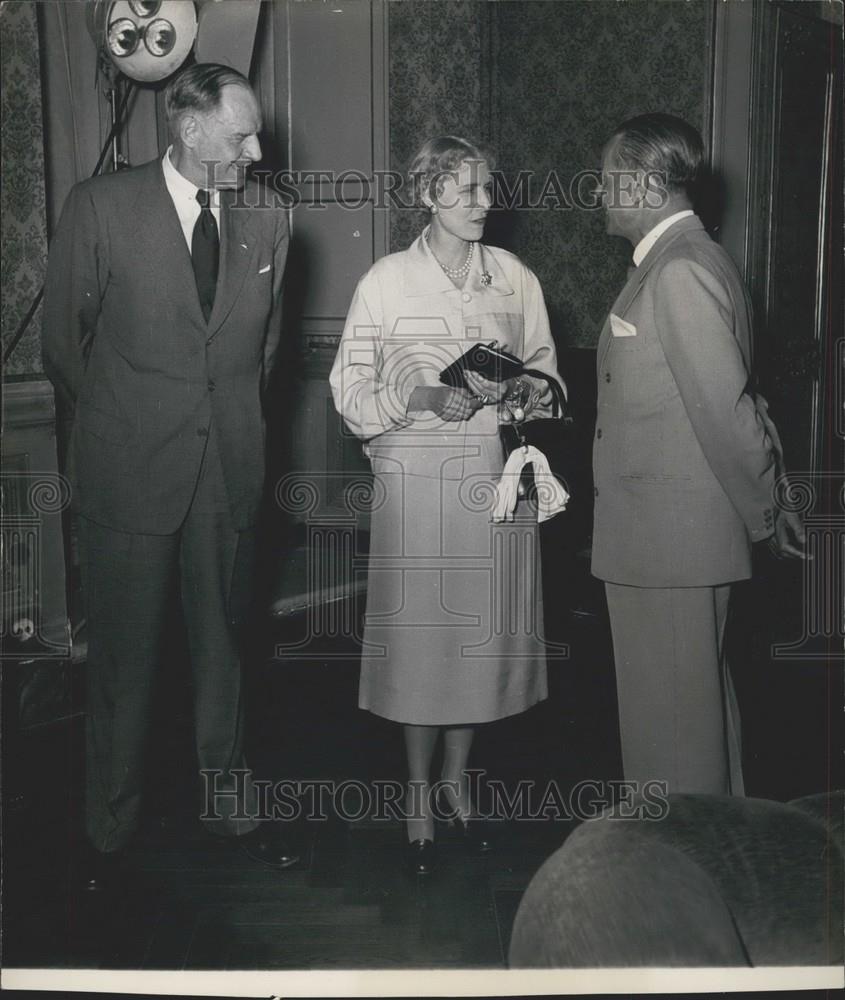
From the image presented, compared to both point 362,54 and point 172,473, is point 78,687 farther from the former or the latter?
point 362,54

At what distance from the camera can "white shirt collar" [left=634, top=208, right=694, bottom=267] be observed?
2150 mm

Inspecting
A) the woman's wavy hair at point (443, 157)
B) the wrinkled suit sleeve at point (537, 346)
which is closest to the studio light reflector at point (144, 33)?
the woman's wavy hair at point (443, 157)

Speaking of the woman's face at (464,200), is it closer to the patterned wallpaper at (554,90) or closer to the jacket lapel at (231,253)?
the jacket lapel at (231,253)

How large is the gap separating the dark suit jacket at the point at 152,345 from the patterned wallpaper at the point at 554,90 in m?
0.91

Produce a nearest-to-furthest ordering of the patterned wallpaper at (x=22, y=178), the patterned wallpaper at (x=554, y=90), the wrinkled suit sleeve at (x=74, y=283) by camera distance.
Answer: the wrinkled suit sleeve at (x=74, y=283), the patterned wallpaper at (x=22, y=178), the patterned wallpaper at (x=554, y=90)

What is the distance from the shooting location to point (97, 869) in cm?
227

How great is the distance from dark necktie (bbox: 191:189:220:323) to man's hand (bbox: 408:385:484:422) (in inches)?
18.5

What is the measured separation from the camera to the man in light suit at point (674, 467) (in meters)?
2.11

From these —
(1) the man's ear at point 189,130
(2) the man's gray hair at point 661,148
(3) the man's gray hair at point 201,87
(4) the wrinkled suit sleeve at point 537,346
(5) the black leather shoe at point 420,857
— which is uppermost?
(3) the man's gray hair at point 201,87

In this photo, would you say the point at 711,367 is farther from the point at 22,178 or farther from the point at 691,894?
the point at 22,178

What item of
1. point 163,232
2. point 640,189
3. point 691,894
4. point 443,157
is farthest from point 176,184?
point 691,894

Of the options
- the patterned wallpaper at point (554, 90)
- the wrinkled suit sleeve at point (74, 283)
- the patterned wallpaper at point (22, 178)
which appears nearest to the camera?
the wrinkled suit sleeve at point (74, 283)

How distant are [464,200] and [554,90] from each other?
69.1 inches

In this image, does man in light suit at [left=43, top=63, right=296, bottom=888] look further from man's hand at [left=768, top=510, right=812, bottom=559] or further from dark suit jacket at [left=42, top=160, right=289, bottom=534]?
man's hand at [left=768, top=510, right=812, bottom=559]
